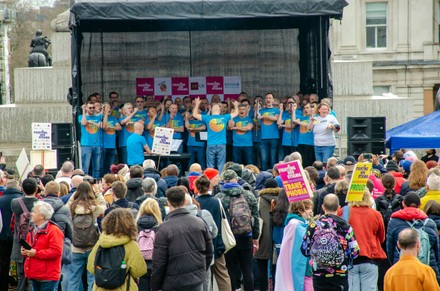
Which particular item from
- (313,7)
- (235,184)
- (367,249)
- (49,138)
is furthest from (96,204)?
(313,7)

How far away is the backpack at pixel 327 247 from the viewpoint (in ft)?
36.4

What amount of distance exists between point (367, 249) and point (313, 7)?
9.56m

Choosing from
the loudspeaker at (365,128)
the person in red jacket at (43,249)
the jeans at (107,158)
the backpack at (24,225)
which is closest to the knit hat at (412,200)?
the person in red jacket at (43,249)

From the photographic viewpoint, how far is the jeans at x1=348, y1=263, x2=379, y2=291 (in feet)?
41.1

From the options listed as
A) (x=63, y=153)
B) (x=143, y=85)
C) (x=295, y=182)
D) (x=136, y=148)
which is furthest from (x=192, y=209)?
(x=143, y=85)

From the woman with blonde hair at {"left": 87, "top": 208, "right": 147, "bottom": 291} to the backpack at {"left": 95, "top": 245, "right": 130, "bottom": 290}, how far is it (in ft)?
0.15

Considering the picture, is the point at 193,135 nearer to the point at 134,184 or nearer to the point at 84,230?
the point at 134,184

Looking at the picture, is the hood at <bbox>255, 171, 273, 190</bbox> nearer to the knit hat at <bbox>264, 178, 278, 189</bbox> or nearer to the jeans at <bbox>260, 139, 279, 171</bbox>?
the knit hat at <bbox>264, 178, 278, 189</bbox>

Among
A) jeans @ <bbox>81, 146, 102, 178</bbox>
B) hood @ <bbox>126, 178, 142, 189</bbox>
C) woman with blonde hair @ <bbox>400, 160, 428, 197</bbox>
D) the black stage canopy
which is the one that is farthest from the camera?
jeans @ <bbox>81, 146, 102, 178</bbox>

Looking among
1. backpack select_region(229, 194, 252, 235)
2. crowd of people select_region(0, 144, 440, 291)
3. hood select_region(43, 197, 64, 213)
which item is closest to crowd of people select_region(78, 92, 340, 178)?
crowd of people select_region(0, 144, 440, 291)

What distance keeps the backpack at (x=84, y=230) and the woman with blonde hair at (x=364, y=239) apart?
2814mm

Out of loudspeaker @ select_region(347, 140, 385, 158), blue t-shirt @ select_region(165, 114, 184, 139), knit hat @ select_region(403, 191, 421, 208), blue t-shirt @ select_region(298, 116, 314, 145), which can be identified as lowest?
knit hat @ select_region(403, 191, 421, 208)

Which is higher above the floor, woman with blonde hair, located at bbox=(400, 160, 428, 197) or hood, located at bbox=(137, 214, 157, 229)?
woman with blonde hair, located at bbox=(400, 160, 428, 197)

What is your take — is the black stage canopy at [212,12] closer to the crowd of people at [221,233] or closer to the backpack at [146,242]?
the crowd of people at [221,233]
